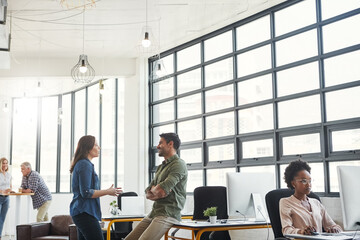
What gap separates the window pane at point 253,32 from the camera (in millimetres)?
7443

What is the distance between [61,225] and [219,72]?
11.2ft

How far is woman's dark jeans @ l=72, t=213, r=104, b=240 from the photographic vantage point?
4.01 m

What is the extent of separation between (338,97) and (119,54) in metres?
5.03

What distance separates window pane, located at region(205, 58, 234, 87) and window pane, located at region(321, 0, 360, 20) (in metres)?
1.95

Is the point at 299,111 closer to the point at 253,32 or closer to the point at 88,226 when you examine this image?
the point at 253,32

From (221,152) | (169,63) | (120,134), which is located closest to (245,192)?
(221,152)

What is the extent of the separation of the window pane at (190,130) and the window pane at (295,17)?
7.73 feet

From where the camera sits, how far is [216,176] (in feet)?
27.3

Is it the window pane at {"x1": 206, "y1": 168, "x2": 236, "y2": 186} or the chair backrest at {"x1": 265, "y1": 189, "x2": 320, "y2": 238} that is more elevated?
the window pane at {"x1": 206, "y1": 168, "x2": 236, "y2": 186}

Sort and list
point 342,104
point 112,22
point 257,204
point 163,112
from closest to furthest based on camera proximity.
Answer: point 257,204 → point 342,104 → point 112,22 → point 163,112

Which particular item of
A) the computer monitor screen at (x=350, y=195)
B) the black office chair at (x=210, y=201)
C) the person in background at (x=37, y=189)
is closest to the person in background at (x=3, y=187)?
the person in background at (x=37, y=189)

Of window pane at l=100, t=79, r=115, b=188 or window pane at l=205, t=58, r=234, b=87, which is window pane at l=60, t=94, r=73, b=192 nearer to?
window pane at l=100, t=79, r=115, b=188

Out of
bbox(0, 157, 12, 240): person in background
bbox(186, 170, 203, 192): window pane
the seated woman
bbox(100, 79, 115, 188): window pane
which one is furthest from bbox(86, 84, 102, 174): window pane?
the seated woman

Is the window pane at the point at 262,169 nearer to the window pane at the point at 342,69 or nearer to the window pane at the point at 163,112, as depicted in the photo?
the window pane at the point at 342,69
